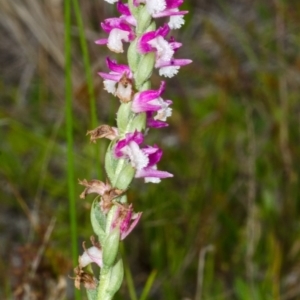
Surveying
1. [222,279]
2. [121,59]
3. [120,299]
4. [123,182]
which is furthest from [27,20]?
[123,182]

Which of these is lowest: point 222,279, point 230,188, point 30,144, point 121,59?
point 222,279

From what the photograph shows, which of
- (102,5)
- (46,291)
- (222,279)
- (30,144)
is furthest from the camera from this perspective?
(102,5)

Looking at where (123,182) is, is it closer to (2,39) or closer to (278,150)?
(278,150)

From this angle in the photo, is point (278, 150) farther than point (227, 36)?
No

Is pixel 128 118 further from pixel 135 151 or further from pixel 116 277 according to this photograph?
pixel 116 277

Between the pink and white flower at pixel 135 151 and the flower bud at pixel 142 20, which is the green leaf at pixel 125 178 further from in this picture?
the flower bud at pixel 142 20

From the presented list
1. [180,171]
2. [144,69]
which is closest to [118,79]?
[144,69]

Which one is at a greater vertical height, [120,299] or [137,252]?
[120,299]
